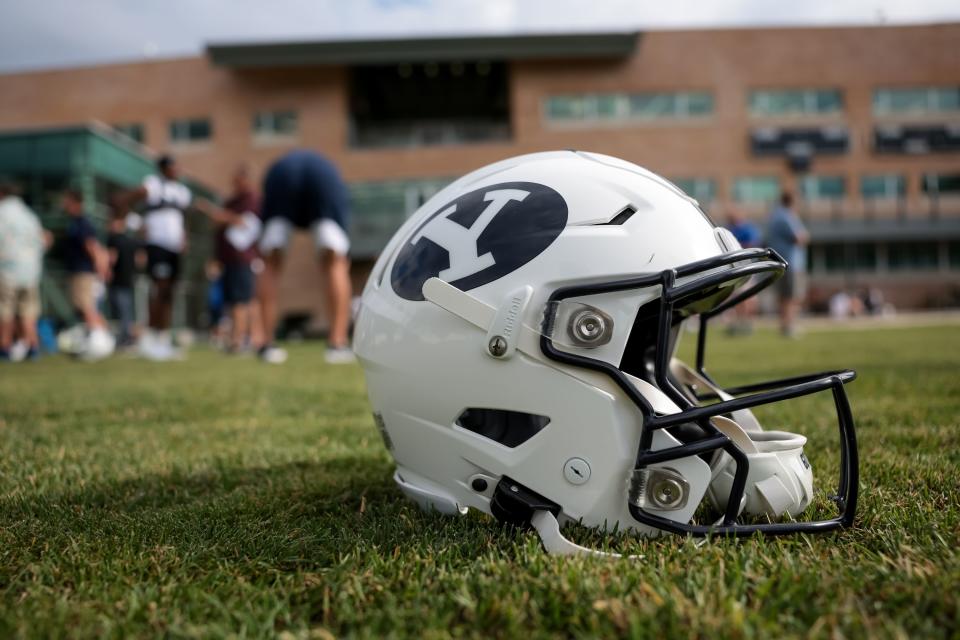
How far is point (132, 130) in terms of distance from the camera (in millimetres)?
24016

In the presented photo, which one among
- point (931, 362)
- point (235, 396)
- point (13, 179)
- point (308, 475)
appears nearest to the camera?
point (308, 475)

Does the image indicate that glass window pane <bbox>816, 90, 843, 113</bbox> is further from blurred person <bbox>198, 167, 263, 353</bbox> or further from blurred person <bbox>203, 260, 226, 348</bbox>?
blurred person <bbox>198, 167, 263, 353</bbox>

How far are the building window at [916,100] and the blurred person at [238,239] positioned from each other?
991 inches

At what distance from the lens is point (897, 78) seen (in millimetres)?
24547

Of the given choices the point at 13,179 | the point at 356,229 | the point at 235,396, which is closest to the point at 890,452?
the point at 235,396

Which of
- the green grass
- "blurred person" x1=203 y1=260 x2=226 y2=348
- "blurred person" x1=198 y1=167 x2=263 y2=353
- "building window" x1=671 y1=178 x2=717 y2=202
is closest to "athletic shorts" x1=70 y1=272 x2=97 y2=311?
"blurred person" x1=198 y1=167 x2=263 y2=353

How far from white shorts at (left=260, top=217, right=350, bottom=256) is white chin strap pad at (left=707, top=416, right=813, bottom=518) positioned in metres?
4.01

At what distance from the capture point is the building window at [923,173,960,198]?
25.1 meters

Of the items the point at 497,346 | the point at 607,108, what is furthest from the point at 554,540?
the point at 607,108

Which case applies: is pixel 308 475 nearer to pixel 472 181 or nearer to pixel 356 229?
pixel 472 181

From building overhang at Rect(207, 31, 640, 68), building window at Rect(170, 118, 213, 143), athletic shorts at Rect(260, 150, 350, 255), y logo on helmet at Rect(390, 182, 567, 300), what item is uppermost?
building overhang at Rect(207, 31, 640, 68)

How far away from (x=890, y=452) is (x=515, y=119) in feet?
75.1

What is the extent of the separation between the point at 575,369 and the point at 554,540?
12.9 inches

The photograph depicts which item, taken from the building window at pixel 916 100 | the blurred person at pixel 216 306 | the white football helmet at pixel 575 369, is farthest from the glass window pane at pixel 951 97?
the white football helmet at pixel 575 369
